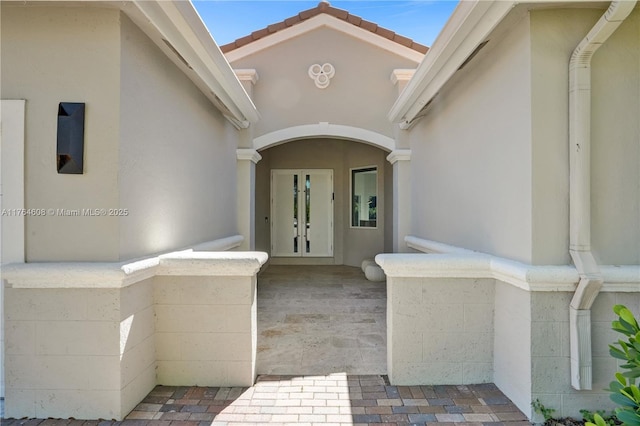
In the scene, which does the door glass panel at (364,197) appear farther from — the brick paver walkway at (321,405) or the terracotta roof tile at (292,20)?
the brick paver walkway at (321,405)

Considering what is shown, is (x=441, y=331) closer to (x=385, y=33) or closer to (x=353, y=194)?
(x=385, y=33)

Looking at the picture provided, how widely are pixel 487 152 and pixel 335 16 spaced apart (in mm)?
4846

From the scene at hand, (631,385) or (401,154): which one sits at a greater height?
(401,154)

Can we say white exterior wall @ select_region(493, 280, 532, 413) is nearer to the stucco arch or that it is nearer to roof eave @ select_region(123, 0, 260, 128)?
roof eave @ select_region(123, 0, 260, 128)

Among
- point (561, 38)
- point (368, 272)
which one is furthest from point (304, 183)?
point (561, 38)

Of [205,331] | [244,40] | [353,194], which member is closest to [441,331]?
[205,331]

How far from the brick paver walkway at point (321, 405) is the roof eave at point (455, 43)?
3327 millimetres

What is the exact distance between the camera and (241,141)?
6.55 meters

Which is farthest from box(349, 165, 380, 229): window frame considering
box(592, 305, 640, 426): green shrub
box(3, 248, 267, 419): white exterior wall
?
box(592, 305, 640, 426): green shrub

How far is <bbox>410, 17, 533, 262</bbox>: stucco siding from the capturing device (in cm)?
283

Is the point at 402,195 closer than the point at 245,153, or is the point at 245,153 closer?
the point at 245,153

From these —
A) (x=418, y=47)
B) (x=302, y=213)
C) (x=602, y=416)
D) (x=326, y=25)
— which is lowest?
(x=602, y=416)

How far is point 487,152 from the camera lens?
344 cm

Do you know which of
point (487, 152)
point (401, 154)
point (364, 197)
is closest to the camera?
point (487, 152)
